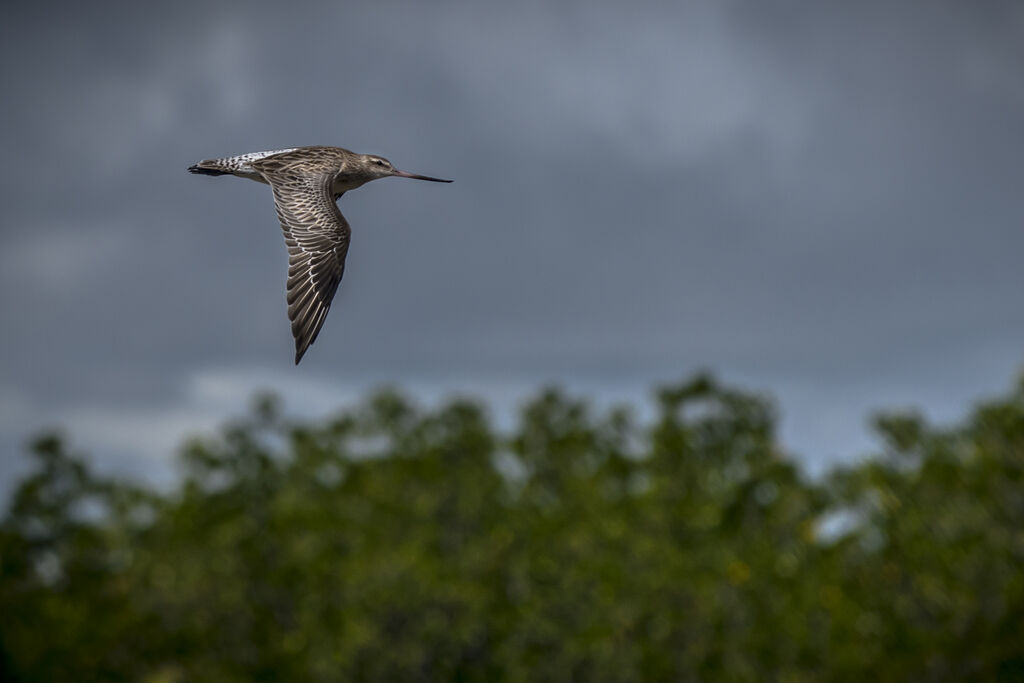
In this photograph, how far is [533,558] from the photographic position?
4406cm

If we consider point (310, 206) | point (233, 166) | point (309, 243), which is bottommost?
point (309, 243)

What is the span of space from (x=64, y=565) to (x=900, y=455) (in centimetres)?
2478

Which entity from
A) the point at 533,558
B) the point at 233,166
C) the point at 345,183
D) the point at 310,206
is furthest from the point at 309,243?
the point at 533,558

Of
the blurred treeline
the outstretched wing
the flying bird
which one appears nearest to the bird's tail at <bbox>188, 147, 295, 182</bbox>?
the flying bird

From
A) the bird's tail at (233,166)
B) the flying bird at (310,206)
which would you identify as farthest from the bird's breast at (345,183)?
the bird's tail at (233,166)

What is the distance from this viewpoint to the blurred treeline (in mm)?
36125

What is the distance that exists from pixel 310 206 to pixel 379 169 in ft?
10.3

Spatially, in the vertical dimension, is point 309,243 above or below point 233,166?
below

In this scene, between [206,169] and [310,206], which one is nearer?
[310,206]

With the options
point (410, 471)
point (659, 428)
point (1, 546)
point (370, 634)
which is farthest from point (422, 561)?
point (1, 546)

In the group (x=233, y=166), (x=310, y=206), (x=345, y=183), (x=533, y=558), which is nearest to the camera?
(x=310, y=206)

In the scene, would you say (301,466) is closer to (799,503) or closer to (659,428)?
(659,428)

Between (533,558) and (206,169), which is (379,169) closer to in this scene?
(206,169)

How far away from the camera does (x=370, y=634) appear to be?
139 feet
